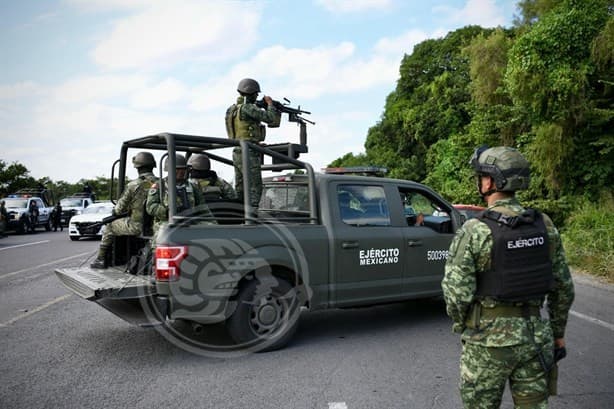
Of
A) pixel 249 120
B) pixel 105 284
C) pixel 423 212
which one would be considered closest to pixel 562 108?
pixel 423 212

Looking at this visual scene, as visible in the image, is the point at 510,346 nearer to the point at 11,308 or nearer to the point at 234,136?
the point at 234,136

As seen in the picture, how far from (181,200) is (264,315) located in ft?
5.13

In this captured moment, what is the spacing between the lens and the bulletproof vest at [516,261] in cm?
263

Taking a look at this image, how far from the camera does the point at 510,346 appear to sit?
259 centimetres

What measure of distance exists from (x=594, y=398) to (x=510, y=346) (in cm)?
192

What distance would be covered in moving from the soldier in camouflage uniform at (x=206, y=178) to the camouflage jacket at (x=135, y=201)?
0.48 m

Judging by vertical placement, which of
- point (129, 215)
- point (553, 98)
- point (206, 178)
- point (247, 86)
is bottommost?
point (129, 215)

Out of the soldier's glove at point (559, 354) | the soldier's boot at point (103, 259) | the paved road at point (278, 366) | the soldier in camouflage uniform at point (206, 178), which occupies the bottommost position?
the paved road at point (278, 366)

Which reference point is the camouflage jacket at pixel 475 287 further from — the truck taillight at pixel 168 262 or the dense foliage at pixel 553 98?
the dense foliage at pixel 553 98

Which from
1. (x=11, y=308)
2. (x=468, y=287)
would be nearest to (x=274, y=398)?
(x=468, y=287)

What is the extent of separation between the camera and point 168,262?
4.50 metres

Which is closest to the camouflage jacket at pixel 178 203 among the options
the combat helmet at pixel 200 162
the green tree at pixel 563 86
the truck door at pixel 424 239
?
the combat helmet at pixel 200 162

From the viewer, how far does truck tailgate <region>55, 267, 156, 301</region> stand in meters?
4.59

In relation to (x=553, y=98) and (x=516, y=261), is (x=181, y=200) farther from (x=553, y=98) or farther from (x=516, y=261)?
(x=553, y=98)
